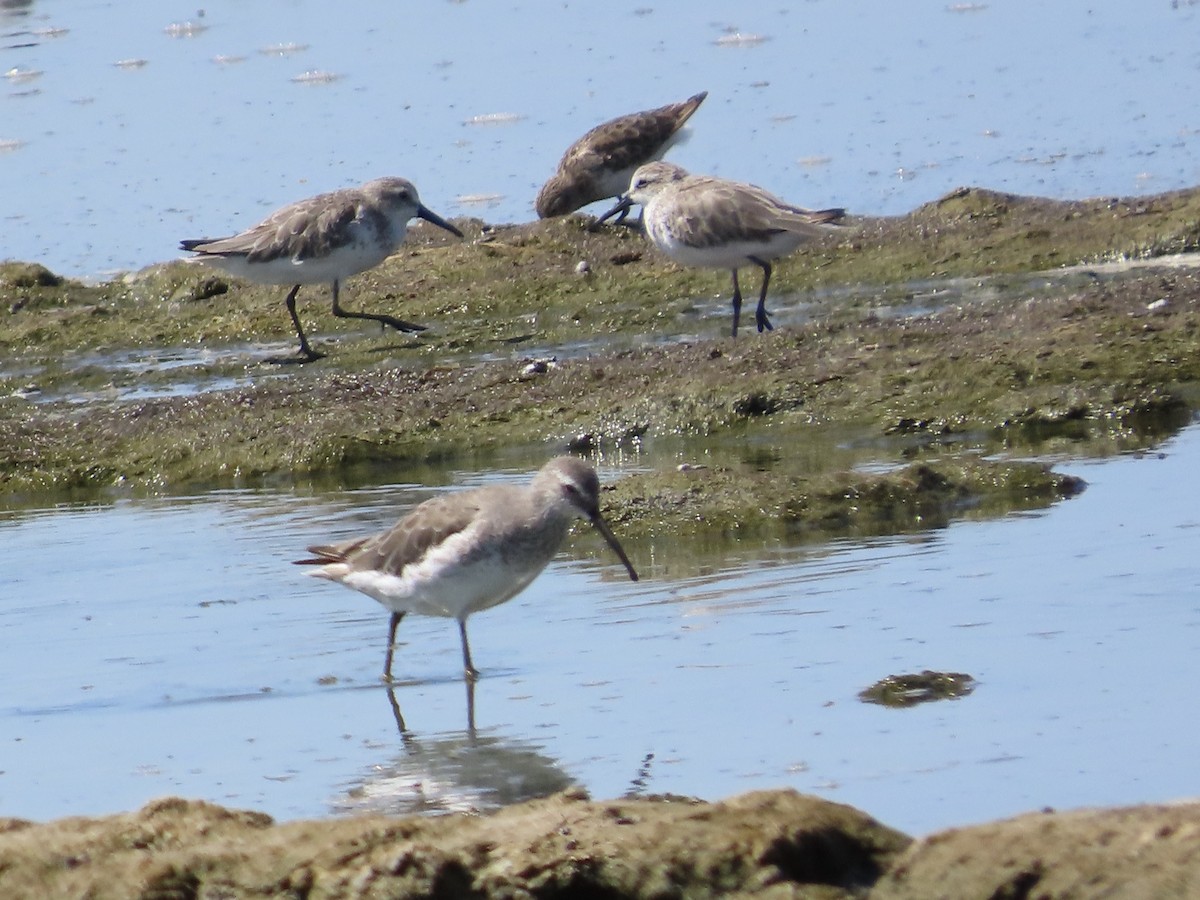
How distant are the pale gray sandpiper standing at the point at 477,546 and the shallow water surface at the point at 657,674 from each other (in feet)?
0.89

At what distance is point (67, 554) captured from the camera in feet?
31.5

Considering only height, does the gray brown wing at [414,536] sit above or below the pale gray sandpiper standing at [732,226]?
below

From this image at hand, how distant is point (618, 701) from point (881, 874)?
2.55m

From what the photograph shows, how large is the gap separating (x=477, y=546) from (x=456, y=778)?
125 centimetres

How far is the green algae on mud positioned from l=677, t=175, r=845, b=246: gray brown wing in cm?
63

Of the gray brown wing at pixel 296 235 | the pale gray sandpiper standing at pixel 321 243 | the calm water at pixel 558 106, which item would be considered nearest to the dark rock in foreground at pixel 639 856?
the pale gray sandpiper standing at pixel 321 243

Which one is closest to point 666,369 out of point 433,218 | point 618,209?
point 433,218

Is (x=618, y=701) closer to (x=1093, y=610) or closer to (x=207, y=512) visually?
(x=1093, y=610)

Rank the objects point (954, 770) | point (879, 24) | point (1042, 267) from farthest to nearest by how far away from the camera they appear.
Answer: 1. point (879, 24)
2. point (1042, 267)
3. point (954, 770)

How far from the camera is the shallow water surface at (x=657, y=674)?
217 inches

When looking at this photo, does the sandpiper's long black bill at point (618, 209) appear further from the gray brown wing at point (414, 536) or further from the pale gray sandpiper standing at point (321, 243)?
the gray brown wing at point (414, 536)

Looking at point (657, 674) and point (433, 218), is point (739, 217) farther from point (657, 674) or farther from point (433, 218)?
point (657, 674)

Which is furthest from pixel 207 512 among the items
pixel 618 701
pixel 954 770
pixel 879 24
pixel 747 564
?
pixel 879 24

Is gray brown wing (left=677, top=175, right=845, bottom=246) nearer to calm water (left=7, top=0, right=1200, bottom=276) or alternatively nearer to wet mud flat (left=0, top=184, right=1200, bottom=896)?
wet mud flat (left=0, top=184, right=1200, bottom=896)
